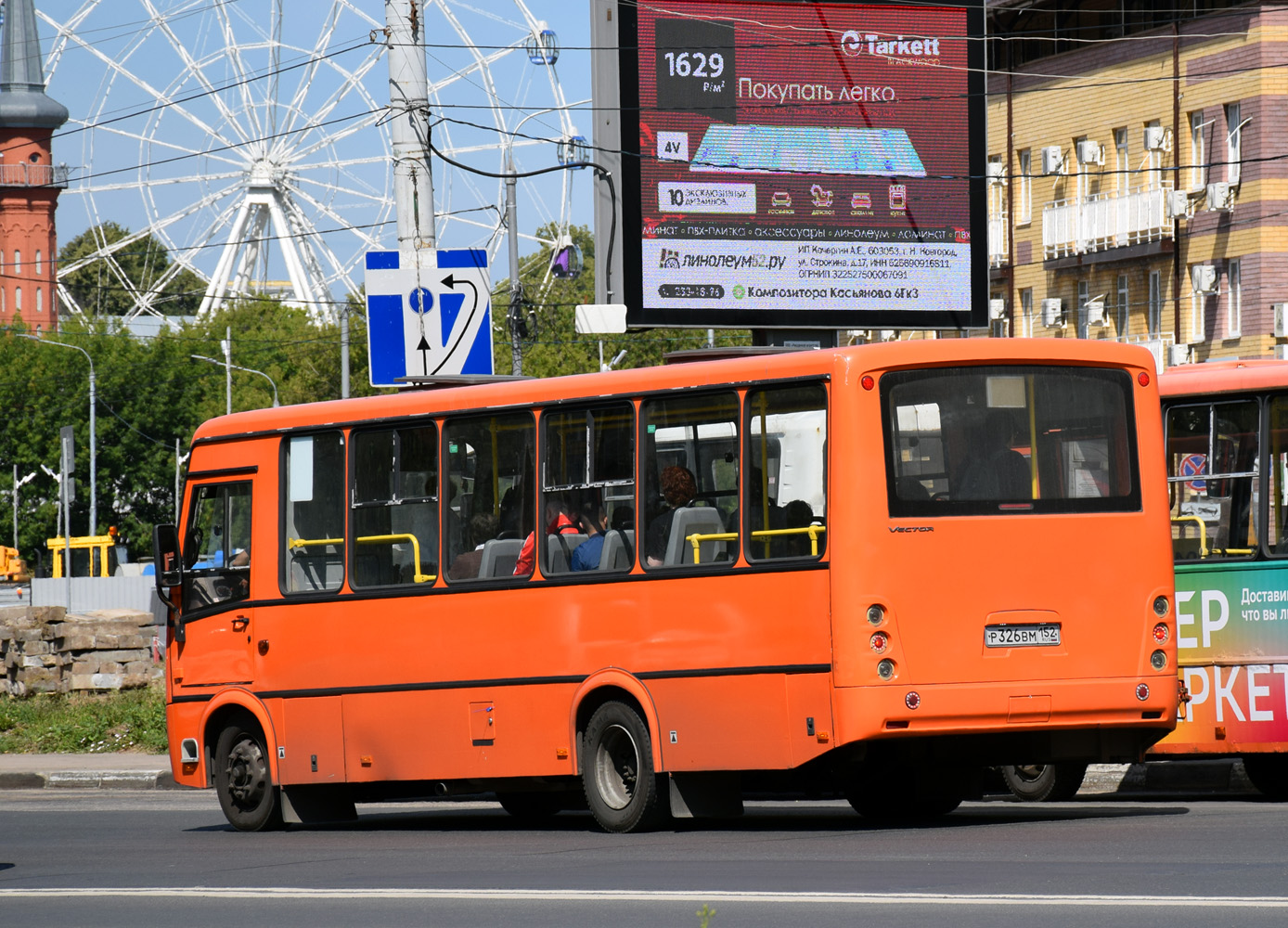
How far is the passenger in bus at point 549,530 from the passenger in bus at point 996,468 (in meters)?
2.48

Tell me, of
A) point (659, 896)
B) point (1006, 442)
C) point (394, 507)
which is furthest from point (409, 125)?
point (659, 896)

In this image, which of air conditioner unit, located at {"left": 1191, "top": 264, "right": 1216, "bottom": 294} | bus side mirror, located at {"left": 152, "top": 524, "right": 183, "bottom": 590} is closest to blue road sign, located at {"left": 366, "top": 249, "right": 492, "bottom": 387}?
bus side mirror, located at {"left": 152, "top": 524, "right": 183, "bottom": 590}

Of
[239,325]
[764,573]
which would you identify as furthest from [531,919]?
[239,325]

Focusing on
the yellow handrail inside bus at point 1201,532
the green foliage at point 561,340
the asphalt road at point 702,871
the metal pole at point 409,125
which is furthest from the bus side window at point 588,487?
the green foliage at point 561,340

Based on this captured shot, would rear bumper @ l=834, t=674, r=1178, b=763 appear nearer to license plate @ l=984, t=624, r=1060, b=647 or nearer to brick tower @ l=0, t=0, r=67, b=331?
license plate @ l=984, t=624, r=1060, b=647

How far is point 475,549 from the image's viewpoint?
1440 centimetres

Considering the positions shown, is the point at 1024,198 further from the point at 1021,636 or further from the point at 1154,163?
the point at 1021,636

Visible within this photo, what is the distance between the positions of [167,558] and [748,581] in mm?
5338

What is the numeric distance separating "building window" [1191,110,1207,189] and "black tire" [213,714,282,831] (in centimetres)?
3522

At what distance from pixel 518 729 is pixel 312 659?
1927mm

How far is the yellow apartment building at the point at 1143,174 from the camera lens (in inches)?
1810

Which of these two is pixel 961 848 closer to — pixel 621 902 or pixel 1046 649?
pixel 1046 649

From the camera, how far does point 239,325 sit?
109 meters

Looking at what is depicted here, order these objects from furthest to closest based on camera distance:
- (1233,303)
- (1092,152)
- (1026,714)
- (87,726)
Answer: (1092,152)
(1233,303)
(87,726)
(1026,714)
